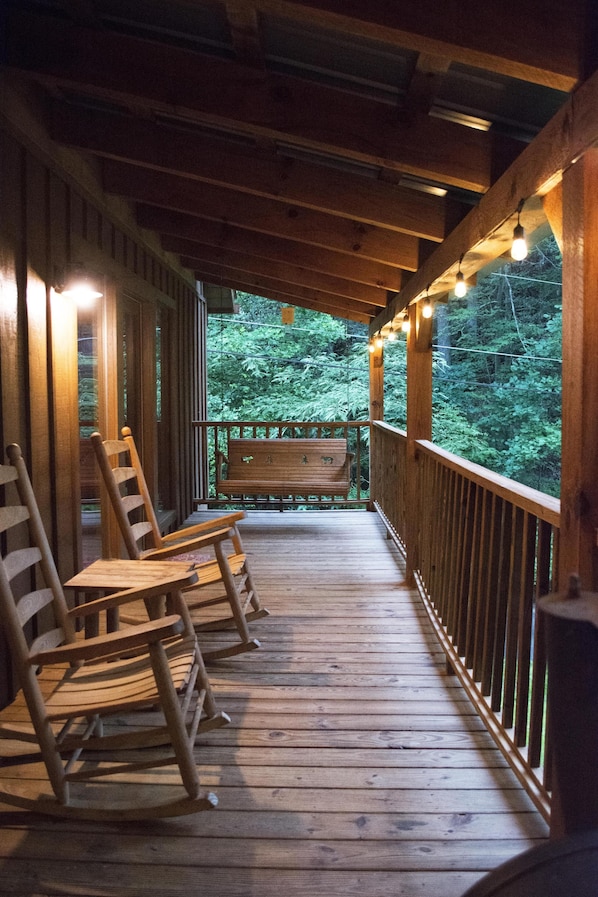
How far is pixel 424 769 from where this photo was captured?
208 centimetres

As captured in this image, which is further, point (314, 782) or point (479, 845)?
point (314, 782)

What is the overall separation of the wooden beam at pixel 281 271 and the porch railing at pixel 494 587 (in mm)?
2077

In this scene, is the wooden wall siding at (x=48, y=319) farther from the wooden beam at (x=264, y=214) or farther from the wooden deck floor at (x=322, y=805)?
the wooden deck floor at (x=322, y=805)

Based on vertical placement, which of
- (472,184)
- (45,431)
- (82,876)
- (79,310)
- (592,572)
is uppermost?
(472,184)

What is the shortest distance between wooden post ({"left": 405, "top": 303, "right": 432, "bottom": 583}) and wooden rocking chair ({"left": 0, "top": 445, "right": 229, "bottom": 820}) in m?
Result: 2.10

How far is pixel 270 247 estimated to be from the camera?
476 cm

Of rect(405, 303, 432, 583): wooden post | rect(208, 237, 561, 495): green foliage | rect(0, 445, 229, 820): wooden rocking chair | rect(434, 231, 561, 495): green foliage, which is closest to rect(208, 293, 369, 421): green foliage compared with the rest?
rect(208, 237, 561, 495): green foliage

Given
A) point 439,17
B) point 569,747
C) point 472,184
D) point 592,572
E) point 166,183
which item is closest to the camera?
point 569,747

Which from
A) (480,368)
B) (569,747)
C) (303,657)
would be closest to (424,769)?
(303,657)

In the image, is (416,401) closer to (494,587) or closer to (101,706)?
(494,587)

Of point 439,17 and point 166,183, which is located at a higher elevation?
point 166,183

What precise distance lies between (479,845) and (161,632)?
43.1 inches

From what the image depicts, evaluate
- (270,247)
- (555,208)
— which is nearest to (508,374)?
(270,247)

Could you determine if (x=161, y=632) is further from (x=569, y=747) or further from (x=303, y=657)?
(x=303, y=657)
